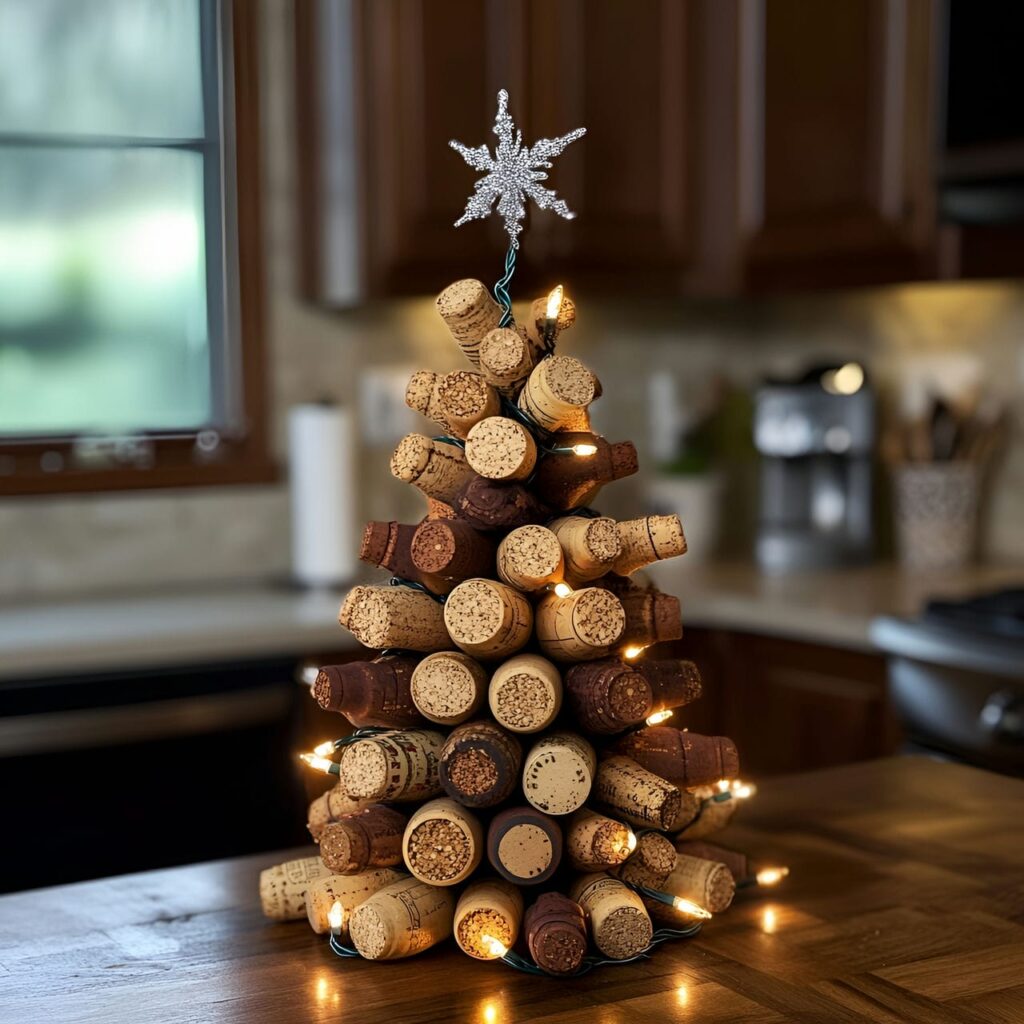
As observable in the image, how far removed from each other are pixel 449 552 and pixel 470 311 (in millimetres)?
161

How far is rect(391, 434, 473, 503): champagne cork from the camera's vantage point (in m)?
1.03

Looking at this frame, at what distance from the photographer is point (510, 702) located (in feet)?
3.19

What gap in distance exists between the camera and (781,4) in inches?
119

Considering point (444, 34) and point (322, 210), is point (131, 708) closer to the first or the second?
point (322, 210)

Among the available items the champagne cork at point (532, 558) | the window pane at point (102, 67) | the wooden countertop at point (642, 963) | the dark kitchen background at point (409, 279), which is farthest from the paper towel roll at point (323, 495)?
the champagne cork at point (532, 558)

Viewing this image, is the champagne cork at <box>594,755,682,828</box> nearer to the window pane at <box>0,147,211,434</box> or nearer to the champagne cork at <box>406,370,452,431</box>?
the champagne cork at <box>406,370,452,431</box>

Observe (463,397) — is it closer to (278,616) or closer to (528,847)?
(528,847)

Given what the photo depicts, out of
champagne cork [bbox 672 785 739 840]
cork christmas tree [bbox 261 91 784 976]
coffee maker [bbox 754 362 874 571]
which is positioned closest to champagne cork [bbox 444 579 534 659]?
cork christmas tree [bbox 261 91 784 976]

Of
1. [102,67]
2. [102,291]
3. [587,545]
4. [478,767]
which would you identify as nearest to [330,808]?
[478,767]

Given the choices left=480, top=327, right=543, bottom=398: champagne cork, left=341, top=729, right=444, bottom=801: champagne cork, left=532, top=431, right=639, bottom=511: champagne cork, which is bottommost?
left=341, top=729, right=444, bottom=801: champagne cork

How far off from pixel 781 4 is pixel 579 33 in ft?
1.31

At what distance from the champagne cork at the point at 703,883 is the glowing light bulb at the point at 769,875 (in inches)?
1.9

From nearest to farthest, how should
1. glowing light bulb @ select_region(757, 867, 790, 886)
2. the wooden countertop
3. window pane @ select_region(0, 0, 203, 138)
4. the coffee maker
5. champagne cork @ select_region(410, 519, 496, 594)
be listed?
the wooden countertop
champagne cork @ select_region(410, 519, 496, 594)
glowing light bulb @ select_region(757, 867, 790, 886)
window pane @ select_region(0, 0, 203, 138)
the coffee maker

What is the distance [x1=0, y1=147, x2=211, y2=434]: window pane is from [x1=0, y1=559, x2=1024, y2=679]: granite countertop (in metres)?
0.38
